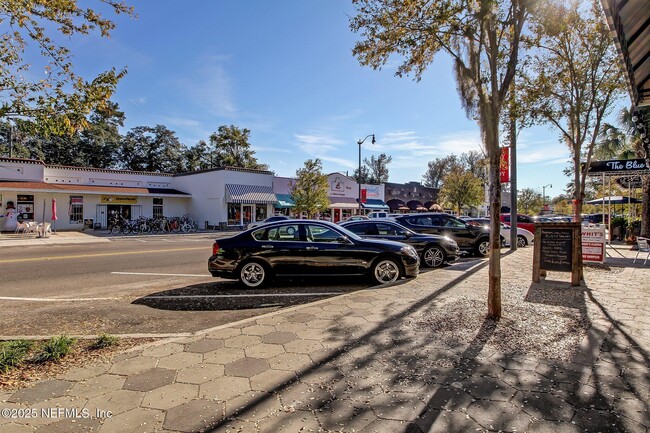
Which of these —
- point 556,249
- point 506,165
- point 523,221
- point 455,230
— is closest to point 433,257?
point 556,249

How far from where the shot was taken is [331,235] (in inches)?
314

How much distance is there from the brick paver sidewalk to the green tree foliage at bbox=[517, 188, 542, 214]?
7788 cm

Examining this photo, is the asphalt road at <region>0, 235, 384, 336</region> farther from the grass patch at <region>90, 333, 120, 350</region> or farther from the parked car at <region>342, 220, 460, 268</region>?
the parked car at <region>342, 220, 460, 268</region>

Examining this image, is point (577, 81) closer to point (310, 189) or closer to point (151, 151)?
point (310, 189)

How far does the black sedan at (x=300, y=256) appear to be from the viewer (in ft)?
25.3

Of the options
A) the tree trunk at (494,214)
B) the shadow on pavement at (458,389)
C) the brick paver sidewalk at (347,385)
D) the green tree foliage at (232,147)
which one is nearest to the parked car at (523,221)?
the brick paver sidewalk at (347,385)

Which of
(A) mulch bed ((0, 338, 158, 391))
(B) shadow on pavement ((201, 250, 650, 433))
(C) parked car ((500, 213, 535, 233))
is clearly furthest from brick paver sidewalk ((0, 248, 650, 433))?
(C) parked car ((500, 213, 535, 233))

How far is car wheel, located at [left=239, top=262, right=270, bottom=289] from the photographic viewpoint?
25.3 feet

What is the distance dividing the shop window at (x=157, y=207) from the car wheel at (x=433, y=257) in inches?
1190

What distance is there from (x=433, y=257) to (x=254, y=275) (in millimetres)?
5642

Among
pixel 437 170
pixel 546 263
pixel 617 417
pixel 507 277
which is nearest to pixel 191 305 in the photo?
pixel 617 417

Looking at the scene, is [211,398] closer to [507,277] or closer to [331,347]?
[331,347]

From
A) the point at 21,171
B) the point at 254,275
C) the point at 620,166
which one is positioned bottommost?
the point at 254,275

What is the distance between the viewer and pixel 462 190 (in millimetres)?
42844
